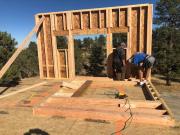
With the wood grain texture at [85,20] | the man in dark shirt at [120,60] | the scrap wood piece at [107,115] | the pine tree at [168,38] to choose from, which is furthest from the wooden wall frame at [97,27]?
the pine tree at [168,38]

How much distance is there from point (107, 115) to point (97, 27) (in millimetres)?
5484

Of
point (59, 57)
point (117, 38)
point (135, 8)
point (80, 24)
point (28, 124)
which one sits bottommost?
point (28, 124)

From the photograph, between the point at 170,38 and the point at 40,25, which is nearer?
the point at 40,25

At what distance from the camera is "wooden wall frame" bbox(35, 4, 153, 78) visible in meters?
6.81

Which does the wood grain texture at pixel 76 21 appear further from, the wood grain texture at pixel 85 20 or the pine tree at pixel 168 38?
the pine tree at pixel 168 38

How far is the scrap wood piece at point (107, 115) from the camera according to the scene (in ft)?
8.90

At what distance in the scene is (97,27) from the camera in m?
7.34

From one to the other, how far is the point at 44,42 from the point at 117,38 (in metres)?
27.9

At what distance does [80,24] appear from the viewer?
7.51m

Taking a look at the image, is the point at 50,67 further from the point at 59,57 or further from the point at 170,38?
the point at 170,38

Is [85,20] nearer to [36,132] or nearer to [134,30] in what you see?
[134,30]

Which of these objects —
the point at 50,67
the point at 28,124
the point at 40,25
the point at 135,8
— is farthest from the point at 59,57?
the point at 28,124

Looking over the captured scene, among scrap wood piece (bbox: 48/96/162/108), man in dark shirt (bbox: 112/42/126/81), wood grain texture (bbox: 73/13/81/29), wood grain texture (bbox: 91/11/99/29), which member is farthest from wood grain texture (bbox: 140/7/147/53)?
scrap wood piece (bbox: 48/96/162/108)

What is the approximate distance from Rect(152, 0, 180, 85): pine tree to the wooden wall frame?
12.7 meters
